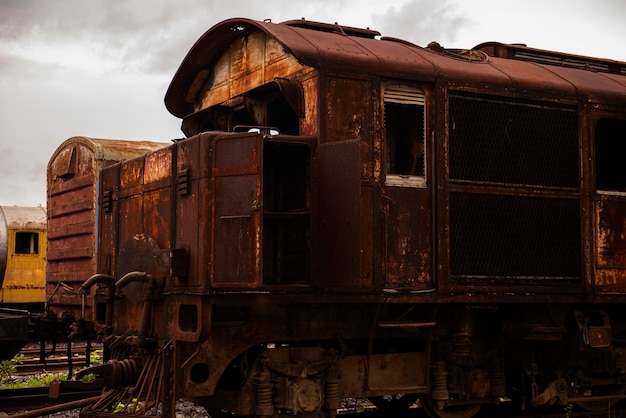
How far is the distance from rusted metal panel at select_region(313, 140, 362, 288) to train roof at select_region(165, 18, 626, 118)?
0.92 meters

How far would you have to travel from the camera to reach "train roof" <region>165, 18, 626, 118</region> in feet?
24.6

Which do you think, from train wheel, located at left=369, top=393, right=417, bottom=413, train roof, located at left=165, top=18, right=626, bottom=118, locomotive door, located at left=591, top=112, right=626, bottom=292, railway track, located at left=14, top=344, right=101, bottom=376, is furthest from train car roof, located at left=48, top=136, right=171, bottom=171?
locomotive door, located at left=591, top=112, right=626, bottom=292

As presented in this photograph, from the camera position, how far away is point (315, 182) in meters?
7.00

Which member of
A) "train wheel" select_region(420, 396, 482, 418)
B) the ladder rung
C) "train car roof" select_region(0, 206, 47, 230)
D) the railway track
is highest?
"train car roof" select_region(0, 206, 47, 230)

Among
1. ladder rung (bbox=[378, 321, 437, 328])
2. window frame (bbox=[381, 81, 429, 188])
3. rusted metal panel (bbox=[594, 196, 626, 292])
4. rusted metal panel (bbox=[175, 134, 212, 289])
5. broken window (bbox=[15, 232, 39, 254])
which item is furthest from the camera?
broken window (bbox=[15, 232, 39, 254])

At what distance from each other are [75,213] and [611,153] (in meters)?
9.11

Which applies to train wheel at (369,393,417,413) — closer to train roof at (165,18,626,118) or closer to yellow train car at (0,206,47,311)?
train roof at (165,18,626,118)

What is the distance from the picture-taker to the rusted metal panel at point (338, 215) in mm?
6809

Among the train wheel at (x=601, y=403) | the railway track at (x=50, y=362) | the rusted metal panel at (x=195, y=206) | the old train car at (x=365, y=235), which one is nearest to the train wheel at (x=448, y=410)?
the old train car at (x=365, y=235)

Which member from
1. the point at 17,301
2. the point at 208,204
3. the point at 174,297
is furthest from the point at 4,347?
the point at 17,301

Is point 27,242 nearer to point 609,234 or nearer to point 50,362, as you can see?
point 50,362

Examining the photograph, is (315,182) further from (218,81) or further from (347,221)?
(218,81)

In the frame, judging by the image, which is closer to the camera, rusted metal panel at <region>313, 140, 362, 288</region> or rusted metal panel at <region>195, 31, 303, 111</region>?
rusted metal panel at <region>313, 140, 362, 288</region>

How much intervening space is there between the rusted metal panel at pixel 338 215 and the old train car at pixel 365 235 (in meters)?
0.02
